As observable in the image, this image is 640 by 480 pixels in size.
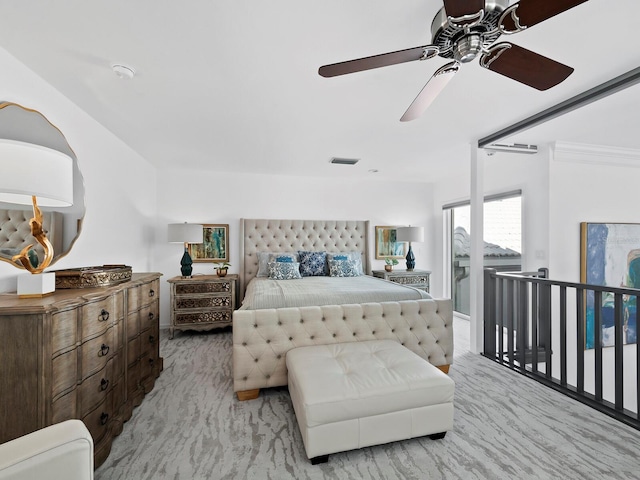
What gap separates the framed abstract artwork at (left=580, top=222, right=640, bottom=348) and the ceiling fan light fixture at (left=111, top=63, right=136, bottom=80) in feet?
16.0

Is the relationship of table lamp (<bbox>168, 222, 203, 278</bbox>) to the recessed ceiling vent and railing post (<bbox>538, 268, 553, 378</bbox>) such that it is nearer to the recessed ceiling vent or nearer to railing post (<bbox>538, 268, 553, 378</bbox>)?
the recessed ceiling vent

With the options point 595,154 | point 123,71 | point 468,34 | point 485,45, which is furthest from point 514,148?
point 123,71

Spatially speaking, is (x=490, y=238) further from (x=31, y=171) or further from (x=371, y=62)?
(x=31, y=171)

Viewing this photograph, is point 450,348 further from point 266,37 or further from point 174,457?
point 266,37

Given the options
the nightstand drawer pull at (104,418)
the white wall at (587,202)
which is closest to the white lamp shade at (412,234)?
the white wall at (587,202)

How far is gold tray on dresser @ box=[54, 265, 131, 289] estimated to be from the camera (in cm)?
183

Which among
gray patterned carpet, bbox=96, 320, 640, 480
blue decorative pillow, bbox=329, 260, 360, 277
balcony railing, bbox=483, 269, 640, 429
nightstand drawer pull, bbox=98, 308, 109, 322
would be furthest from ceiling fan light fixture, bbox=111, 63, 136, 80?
balcony railing, bbox=483, 269, 640, 429

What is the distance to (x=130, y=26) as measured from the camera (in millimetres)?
1558

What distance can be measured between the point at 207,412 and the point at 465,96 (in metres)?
3.17

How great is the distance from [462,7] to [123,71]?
2.00 m

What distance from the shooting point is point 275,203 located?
15.9ft

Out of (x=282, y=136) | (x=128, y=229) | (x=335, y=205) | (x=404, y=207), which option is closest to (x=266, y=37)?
(x=282, y=136)

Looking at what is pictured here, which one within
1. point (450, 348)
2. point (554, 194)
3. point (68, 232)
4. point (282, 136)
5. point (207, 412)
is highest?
point (282, 136)

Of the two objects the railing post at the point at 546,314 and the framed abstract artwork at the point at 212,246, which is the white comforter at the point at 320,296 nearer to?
the railing post at the point at 546,314
